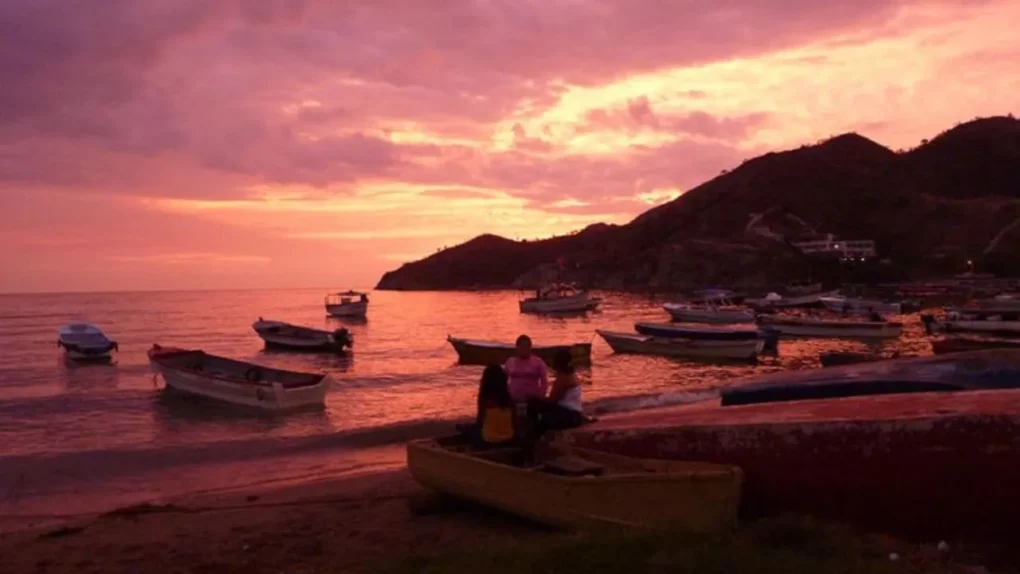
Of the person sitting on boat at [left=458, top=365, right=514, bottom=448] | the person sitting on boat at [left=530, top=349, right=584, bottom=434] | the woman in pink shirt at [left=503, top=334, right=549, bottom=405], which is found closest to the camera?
the person sitting on boat at [left=458, top=365, right=514, bottom=448]

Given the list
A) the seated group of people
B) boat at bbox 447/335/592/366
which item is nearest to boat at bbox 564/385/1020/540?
the seated group of people

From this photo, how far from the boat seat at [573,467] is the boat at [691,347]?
27.4 m

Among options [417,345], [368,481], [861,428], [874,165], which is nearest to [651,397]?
[368,481]

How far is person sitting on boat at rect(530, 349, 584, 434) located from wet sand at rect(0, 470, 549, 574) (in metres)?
1.44

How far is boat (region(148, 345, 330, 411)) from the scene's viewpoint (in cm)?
2359

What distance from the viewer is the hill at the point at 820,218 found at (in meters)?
116

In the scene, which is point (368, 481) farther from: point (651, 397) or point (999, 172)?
point (999, 172)

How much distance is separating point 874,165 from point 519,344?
165174 millimetres

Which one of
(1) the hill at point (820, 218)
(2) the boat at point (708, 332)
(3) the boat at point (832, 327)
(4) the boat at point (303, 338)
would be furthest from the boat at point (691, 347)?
(1) the hill at point (820, 218)

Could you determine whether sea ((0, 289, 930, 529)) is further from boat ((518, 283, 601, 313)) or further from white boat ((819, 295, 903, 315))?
boat ((518, 283, 601, 313))

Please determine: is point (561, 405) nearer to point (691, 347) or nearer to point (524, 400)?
point (524, 400)

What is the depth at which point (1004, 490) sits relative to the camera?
8344 mm

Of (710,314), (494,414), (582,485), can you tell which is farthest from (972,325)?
(582,485)

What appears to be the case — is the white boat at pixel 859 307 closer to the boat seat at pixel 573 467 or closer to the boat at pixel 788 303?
the boat at pixel 788 303
